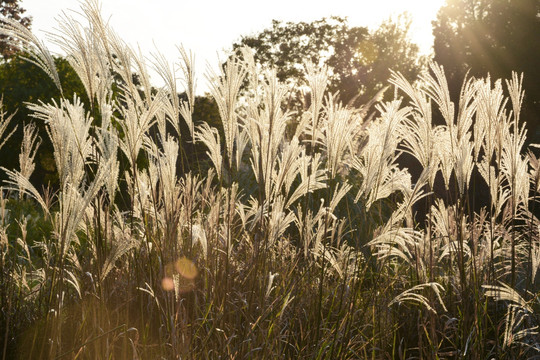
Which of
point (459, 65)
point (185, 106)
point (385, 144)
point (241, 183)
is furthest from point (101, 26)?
point (459, 65)

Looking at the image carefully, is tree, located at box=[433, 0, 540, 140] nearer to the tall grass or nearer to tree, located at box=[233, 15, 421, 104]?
tree, located at box=[233, 15, 421, 104]

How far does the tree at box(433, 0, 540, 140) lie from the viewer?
2066cm

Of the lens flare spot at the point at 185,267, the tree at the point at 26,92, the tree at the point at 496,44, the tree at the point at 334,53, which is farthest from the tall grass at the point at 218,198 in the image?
the tree at the point at 334,53

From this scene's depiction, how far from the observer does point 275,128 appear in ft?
8.11

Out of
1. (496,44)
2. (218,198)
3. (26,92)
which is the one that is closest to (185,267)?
(218,198)

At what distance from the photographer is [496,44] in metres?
21.7

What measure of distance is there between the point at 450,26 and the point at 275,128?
23440 millimetres

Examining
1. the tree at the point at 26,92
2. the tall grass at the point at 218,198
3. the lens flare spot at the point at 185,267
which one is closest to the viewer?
the tall grass at the point at 218,198

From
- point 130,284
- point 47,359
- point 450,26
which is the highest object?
point 450,26

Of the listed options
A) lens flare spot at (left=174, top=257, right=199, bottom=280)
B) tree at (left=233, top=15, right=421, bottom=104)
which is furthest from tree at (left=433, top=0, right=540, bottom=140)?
lens flare spot at (left=174, top=257, right=199, bottom=280)

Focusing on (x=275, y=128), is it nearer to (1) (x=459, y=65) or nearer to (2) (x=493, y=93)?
(2) (x=493, y=93)

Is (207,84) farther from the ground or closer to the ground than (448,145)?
farther from the ground

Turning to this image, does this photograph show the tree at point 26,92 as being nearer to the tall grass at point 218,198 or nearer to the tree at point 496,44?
the tall grass at point 218,198

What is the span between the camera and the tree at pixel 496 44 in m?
20.7
